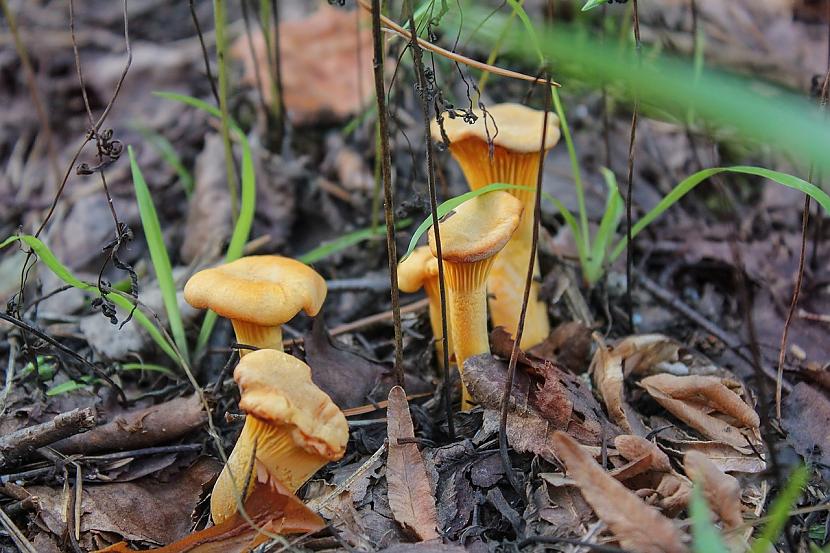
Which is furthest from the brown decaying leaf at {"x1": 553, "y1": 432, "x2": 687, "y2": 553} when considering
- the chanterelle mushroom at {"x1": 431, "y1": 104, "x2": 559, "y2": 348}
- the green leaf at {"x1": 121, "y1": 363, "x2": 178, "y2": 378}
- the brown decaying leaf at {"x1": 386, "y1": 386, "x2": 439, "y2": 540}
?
the green leaf at {"x1": 121, "y1": 363, "x2": 178, "y2": 378}

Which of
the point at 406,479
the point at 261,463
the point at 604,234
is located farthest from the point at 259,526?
the point at 604,234

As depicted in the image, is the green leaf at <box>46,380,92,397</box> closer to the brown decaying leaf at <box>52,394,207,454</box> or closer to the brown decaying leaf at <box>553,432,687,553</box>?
the brown decaying leaf at <box>52,394,207,454</box>

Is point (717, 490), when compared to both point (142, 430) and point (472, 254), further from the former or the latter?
point (142, 430)

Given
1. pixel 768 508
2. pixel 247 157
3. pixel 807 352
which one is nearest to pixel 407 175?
pixel 247 157

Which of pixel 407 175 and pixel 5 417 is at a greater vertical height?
pixel 407 175

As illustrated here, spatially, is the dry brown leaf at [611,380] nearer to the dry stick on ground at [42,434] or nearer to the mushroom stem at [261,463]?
the mushroom stem at [261,463]

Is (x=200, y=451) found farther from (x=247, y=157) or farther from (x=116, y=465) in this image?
(x=247, y=157)

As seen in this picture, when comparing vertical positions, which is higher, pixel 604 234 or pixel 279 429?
pixel 604 234
